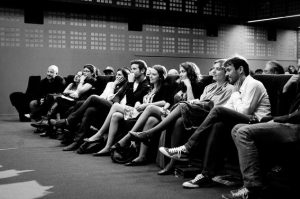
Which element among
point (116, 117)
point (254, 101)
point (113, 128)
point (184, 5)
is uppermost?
point (184, 5)

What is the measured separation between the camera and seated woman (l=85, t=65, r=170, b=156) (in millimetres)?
3896

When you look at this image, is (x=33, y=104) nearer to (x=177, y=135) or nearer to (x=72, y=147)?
(x=72, y=147)

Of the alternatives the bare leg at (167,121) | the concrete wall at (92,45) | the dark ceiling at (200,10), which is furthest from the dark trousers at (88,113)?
the concrete wall at (92,45)

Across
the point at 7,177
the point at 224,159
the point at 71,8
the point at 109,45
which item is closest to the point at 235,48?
→ the point at 109,45

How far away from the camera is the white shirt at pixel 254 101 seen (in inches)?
110

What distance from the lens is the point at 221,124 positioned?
9.04ft

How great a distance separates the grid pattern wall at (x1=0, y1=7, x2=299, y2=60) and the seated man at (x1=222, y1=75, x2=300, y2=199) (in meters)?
6.22

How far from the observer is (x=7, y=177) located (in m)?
3.09

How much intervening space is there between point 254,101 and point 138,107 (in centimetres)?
139

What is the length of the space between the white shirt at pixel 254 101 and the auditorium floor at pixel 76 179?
0.58m

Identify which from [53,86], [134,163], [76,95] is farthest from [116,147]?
[53,86]

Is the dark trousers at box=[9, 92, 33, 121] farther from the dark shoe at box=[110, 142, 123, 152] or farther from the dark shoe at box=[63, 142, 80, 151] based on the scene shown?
the dark shoe at box=[110, 142, 123, 152]

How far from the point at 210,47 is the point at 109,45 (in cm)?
253

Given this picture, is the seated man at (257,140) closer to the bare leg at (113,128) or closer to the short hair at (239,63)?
the short hair at (239,63)
